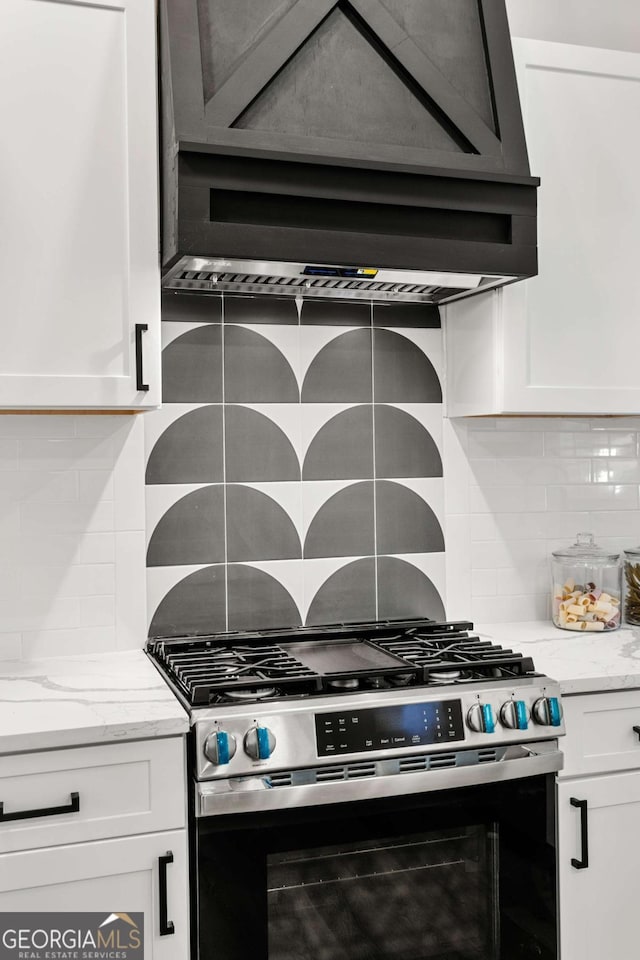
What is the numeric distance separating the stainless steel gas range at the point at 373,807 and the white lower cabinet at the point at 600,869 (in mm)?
44

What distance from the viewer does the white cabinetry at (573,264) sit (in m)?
2.20

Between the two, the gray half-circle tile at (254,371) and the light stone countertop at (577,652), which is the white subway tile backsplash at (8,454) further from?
the light stone countertop at (577,652)

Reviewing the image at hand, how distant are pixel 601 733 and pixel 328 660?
0.62 metres

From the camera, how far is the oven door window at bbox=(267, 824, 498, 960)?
1.70 m

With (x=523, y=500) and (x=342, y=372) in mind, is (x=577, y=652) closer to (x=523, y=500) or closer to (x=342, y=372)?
(x=523, y=500)

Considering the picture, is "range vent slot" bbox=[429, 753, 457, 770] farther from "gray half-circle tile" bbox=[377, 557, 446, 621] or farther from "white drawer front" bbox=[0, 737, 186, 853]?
"gray half-circle tile" bbox=[377, 557, 446, 621]

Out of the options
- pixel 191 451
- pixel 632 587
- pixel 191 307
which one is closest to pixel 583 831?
pixel 632 587

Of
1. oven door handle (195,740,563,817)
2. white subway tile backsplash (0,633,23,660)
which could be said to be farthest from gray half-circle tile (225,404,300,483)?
oven door handle (195,740,563,817)

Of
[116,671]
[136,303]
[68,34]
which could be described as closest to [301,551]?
[116,671]

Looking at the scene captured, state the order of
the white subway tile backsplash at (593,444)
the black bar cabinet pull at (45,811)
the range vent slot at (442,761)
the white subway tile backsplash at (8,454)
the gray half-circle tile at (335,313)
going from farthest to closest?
the white subway tile backsplash at (593,444)
the gray half-circle tile at (335,313)
the white subway tile backsplash at (8,454)
the range vent slot at (442,761)
the black bar cabinet pull at (45,811)

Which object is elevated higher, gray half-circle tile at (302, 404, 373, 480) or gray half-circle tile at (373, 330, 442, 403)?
gray half-circle tile at (373, 330, 442, 403)

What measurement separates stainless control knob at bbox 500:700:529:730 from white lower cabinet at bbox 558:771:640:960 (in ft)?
0.66

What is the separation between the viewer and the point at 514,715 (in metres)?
1.79

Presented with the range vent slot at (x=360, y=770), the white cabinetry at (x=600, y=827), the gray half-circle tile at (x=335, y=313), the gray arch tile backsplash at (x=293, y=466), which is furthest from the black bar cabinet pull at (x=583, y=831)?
the gray half-circle tile at (x=335, y=313)
